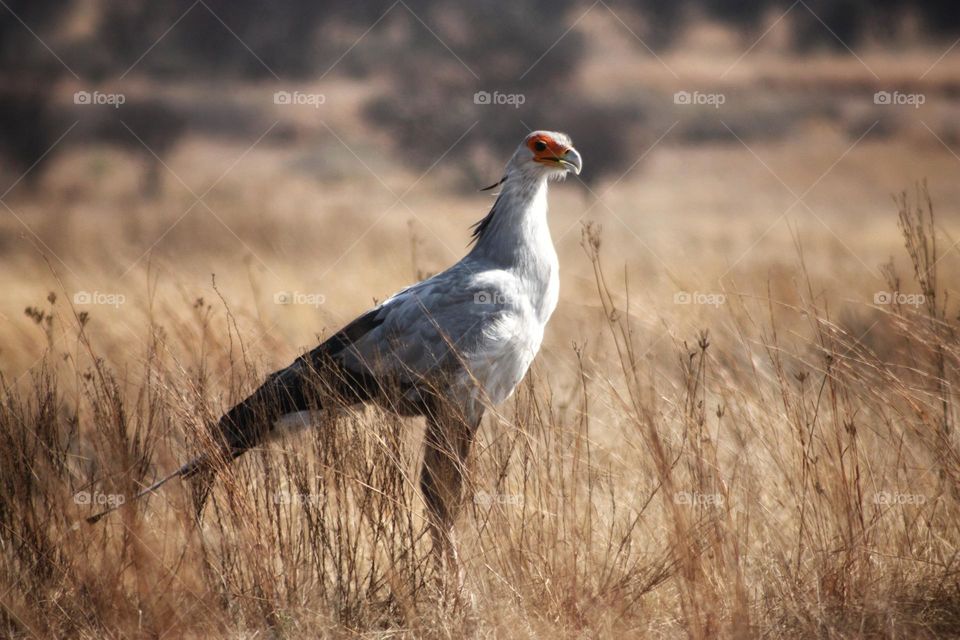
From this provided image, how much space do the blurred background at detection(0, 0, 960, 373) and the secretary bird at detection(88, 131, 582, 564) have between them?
1478cm

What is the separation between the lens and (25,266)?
15.6 m

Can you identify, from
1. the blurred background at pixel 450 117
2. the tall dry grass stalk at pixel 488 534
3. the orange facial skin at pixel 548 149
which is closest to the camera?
the tall dry grass stalk at pixel 488 534

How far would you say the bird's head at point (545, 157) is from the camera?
465 cm

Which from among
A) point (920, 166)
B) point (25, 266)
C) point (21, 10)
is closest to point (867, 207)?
point (920, 166)

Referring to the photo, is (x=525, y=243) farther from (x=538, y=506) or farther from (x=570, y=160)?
(x=538, y=506)

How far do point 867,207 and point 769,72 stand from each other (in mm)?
11033

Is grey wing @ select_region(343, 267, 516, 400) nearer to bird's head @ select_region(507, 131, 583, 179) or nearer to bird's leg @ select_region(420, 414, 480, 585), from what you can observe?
bird's leg @ select_region(420, 414, 480, 585)

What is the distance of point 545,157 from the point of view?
4.68 m

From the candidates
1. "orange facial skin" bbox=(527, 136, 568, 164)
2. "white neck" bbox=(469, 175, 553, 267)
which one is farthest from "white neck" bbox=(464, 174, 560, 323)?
"orange facial skin" bbox=(527, 136, 568, 164)

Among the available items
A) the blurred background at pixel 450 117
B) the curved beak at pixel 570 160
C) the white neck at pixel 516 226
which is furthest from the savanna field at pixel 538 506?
the blurred background at pixel 450 117

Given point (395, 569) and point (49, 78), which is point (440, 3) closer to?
point (49, 78)

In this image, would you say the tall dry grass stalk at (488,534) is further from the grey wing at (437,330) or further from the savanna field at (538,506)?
the grey wing at (437,330)

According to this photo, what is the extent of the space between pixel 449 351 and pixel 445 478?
0.57 metres

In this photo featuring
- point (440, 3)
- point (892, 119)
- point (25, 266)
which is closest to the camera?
point (25, 266)
